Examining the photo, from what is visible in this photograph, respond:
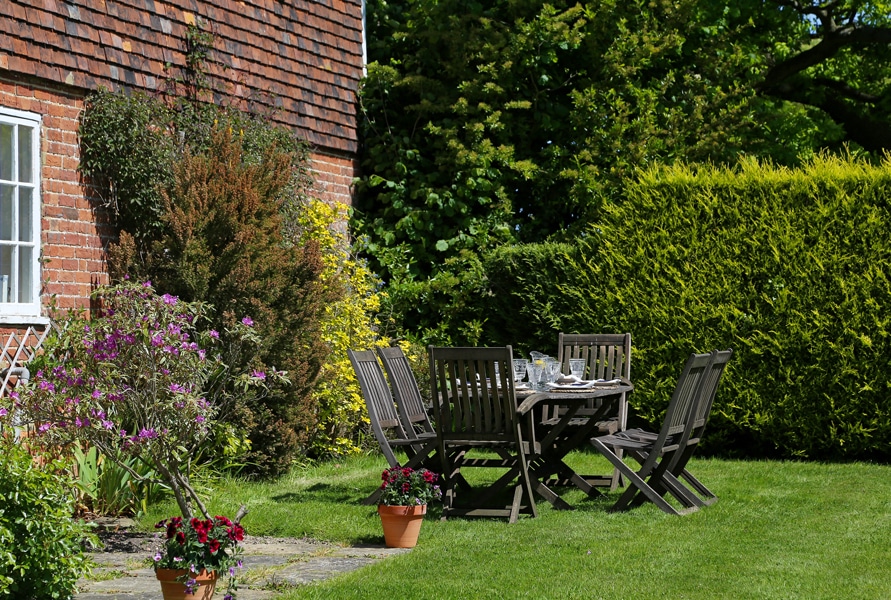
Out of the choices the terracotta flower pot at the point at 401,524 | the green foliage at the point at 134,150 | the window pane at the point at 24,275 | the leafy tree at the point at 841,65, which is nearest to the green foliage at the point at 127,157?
the green foliage at the point at 134,150

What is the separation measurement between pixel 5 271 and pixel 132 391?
2.04 metres

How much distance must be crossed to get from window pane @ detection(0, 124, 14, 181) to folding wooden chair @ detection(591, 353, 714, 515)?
4640 millimetres

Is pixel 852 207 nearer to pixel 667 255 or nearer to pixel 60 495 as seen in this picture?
pixel 667 255

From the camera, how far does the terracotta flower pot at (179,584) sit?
4641mm

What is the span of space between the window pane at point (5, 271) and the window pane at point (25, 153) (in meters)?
0.57

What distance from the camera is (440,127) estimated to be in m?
12.3

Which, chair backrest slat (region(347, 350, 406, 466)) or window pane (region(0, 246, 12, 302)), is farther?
window pane (region(0, 246, 12, 302))

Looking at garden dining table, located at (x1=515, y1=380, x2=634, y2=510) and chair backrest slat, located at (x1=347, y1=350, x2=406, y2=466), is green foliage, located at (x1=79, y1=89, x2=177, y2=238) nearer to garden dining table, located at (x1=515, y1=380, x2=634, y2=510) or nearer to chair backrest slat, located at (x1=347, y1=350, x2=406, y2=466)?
chair backrest slat, located at (x1=347, y1=350, x2=406, y2=466)

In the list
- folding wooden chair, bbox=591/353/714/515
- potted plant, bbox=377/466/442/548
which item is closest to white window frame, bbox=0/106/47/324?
potted plant, bbox=377/466/442/548

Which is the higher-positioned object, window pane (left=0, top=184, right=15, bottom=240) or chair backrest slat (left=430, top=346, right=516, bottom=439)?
window pane (left=0, top=184, right=15, bottom=240)

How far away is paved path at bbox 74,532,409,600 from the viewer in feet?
17.3

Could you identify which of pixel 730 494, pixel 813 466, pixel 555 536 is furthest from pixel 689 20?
pixel 555 536

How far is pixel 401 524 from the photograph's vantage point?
635 cm

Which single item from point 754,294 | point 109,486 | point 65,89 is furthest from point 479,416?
point 754,294
